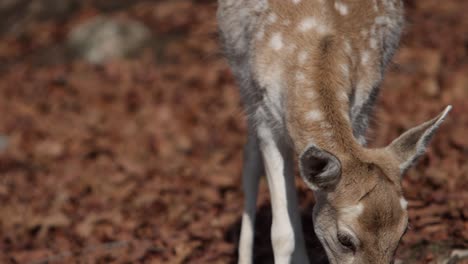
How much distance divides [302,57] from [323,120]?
62 centimetres

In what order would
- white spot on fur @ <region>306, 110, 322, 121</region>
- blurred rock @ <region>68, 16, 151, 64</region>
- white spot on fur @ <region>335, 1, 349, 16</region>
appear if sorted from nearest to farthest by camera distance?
white spot on fur @ <region>306, 110, 322, 121</region> → white spot on fur @ <region>335, 1, 349, 16</region> → blurred rock @ <region>68, 16, 151, 64</region>

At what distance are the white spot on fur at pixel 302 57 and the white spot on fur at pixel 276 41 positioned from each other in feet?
0.82

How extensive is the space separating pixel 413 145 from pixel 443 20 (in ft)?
29.0

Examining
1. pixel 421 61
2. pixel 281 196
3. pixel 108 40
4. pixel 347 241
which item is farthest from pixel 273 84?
pixel 108 40

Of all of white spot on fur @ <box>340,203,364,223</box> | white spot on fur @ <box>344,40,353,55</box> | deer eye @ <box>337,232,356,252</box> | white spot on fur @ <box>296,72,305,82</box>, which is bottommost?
deer eye @ <box>337,232,356,252</box>

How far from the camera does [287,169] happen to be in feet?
19.4

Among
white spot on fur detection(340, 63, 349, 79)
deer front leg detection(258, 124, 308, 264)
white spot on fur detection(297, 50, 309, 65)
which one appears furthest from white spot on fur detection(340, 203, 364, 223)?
white spot on fur detection(297, 50, 309, 65)

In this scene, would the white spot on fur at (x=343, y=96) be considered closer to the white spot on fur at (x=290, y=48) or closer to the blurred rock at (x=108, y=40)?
the white spot on fur at (x=290, y=48)

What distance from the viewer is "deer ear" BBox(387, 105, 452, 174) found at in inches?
193

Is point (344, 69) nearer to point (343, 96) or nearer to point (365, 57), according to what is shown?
point (343, 96)

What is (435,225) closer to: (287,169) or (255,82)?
(287,169)

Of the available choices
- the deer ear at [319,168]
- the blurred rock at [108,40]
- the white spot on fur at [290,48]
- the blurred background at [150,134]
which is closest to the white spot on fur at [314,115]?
the deer ear at [319,168]

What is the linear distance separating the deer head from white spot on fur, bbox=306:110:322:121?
0.43 meters

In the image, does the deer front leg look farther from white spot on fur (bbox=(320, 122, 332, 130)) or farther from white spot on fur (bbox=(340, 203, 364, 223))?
white spot on fur (bbox=(340, 203, 364, 223))
